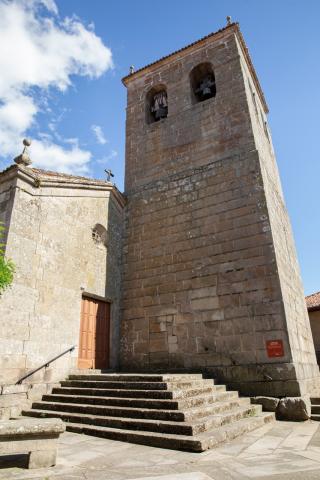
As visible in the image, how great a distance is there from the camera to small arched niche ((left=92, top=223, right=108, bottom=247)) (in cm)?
879

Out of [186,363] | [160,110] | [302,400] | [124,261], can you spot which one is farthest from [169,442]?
[160,110]

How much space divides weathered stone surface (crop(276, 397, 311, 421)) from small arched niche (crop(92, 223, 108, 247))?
18.3ft

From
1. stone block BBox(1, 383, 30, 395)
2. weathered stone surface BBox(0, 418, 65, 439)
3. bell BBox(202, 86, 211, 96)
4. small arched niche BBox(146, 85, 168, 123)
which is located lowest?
weathered stone surface BBox(0, 418, 65, 439)

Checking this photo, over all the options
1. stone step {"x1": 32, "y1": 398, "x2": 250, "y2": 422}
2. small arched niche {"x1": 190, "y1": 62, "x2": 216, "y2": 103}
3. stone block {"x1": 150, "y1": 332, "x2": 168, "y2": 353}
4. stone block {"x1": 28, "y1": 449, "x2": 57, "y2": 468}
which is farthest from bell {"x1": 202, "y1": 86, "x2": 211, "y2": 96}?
stone block {"x1": 28, "y1": 449, "x2": 57, "y2": 468}

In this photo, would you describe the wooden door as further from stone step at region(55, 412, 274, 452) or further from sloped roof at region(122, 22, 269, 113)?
sloped roof at region(122, 22, 269, 113)

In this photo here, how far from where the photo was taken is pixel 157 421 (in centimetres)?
444

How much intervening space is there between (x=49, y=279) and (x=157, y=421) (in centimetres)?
380

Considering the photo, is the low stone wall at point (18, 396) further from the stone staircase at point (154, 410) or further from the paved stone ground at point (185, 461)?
the paved stone ground at point (185, 461)

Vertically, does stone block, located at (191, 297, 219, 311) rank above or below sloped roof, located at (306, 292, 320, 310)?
below

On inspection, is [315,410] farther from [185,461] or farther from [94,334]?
[94,334]

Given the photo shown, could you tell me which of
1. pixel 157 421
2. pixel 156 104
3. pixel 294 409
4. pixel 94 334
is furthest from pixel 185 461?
pixel 156 104

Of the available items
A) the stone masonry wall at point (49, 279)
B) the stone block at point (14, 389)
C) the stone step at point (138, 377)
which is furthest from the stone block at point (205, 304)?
the stone block at point (14, 389)

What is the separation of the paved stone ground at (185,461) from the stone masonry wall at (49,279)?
2.28m

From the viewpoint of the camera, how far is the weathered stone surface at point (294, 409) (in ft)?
18.6
